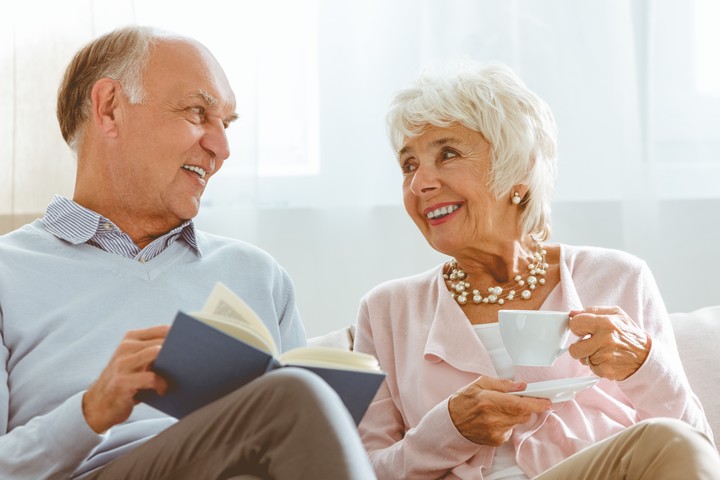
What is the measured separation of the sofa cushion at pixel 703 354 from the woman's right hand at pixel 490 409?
0.48m

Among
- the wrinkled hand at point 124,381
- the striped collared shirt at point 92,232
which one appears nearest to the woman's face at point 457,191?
the striped collared shirt at point 92,232

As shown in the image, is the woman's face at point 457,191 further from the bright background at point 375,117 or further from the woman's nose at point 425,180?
the bright background at point 375,117

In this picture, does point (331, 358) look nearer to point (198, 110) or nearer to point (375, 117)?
point (198, 110)

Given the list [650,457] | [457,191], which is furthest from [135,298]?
[650,457]

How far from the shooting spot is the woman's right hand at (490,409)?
154 cm

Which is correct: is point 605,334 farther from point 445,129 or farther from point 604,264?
point 445,129

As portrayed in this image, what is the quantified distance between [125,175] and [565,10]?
4.55ft

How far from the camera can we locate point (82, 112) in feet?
6.27

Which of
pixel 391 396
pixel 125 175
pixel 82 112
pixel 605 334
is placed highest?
pixel 82 112

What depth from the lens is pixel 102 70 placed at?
189cm

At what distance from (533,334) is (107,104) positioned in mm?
971

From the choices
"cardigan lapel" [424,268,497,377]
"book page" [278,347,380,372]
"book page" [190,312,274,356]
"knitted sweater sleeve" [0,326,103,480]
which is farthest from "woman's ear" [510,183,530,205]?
"knitted sweater sleeve" [0,326,103,480]

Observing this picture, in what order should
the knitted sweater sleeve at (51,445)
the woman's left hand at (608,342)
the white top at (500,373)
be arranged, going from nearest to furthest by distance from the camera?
the knitted sweater sleeve at (51,445) < the woman's left hand at (608,342) < the white top at (500,373)

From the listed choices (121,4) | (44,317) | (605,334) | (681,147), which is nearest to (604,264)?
(605,334)
